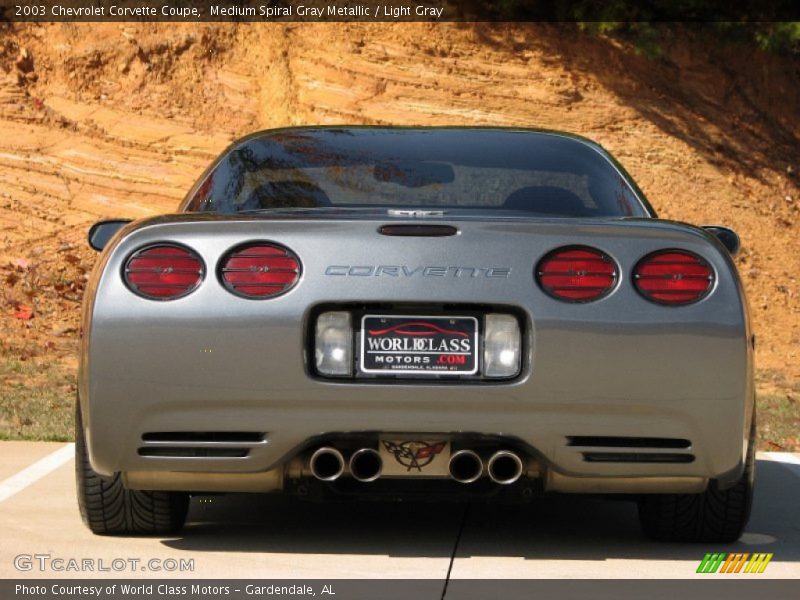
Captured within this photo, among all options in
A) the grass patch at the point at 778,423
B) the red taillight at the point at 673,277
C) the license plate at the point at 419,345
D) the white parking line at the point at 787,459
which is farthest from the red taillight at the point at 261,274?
the grass patch at the point at 778,423

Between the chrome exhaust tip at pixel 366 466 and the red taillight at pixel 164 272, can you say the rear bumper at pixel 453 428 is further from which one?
the red taillight at pixel 164 272

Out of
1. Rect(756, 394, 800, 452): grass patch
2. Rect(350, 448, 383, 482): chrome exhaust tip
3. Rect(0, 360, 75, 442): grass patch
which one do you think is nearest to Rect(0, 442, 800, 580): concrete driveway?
Rect(350, 448, 383, 482): chrome exhaust tip

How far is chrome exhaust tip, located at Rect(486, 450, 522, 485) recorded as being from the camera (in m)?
4.86

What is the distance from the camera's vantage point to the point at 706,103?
72.0 ft

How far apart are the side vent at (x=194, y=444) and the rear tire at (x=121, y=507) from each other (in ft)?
1.37

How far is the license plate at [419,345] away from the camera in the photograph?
480 centimetres

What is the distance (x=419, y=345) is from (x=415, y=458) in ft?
1.19

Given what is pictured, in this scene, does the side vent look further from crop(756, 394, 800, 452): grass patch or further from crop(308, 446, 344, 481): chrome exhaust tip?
crop(756, 394, 800, 452): grass patch

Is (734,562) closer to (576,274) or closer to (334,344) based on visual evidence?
(576,274)

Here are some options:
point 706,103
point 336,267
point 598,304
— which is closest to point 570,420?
point 598,304

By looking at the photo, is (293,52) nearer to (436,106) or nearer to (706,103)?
(436,106)

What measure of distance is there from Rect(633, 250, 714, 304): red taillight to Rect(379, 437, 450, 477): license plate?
0.77 m

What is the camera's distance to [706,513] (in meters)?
5.37
